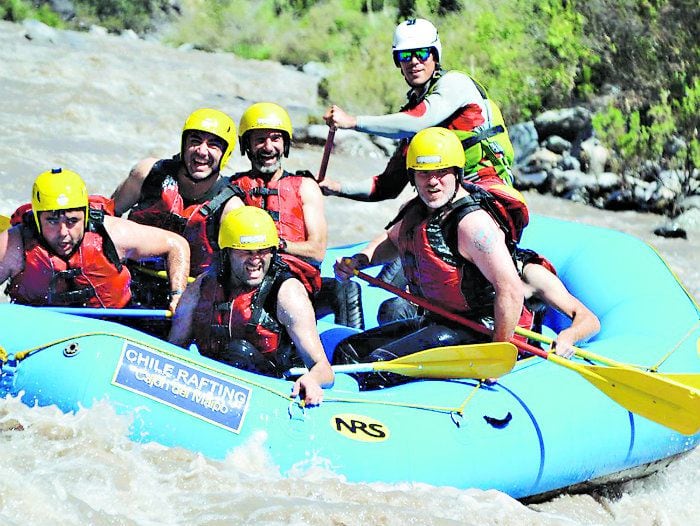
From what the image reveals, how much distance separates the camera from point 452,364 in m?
4.60

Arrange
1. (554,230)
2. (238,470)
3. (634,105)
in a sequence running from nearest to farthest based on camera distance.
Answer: (238,470) < (554,230) < (634,105)

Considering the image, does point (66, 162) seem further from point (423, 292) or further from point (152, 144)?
point (423, 292)

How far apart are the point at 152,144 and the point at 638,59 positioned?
523cm

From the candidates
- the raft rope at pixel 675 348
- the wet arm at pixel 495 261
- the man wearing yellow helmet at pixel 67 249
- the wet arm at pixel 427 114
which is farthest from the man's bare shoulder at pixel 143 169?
the raft rope at pixel 675 348

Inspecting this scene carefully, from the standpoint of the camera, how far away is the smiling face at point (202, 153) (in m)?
5.44

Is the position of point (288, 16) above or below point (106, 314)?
above

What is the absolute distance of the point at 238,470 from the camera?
4113 millimetres

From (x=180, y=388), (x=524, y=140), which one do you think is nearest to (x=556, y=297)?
(x=180, y=388)

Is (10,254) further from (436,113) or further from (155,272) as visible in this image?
(436,113)

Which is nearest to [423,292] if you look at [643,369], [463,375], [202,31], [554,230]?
[463,375]

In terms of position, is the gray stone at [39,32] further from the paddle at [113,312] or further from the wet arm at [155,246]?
the paddle at [113,312]

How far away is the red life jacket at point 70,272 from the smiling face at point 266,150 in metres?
0.93

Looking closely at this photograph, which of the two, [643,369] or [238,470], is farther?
[643,369]

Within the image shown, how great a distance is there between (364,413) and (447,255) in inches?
31.4
